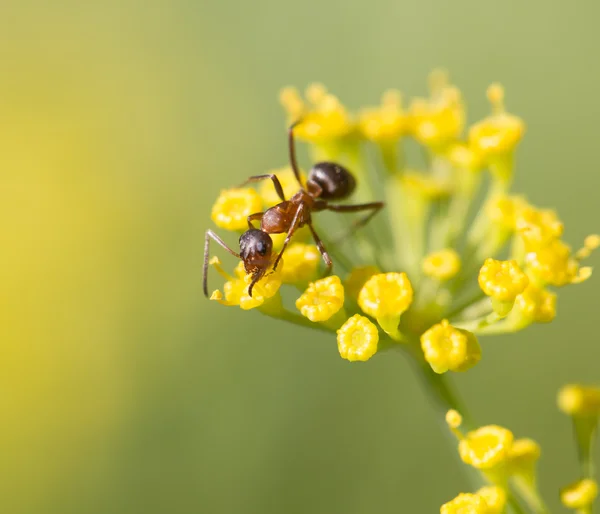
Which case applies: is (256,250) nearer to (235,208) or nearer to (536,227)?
(235,208)

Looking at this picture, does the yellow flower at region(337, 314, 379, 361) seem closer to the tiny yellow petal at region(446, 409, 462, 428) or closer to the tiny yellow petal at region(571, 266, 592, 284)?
the tiny yellow petal at region(446, 409, 462, 428)

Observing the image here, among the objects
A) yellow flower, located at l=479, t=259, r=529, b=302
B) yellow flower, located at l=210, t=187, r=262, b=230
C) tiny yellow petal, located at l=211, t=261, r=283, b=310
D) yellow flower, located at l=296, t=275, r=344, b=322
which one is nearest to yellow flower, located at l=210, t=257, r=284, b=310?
tiny yellow petal, located at l=211, t=261, r=283, b=310

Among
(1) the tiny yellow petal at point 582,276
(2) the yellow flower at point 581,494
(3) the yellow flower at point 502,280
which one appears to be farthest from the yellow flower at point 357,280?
(2) the yellow flower at point 581,494

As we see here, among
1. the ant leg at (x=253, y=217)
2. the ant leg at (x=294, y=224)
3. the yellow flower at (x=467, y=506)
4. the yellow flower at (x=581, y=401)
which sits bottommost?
the yellow flower at (x=581, y=401)

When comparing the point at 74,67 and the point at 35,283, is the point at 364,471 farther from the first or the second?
the point at 74,67

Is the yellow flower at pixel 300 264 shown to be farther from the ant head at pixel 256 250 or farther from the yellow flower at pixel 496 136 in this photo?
the yellow flower at pixel 496 136

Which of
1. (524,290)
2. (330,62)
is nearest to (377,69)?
(330,62)

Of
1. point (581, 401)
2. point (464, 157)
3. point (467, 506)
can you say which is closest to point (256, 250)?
point (464, 157)
